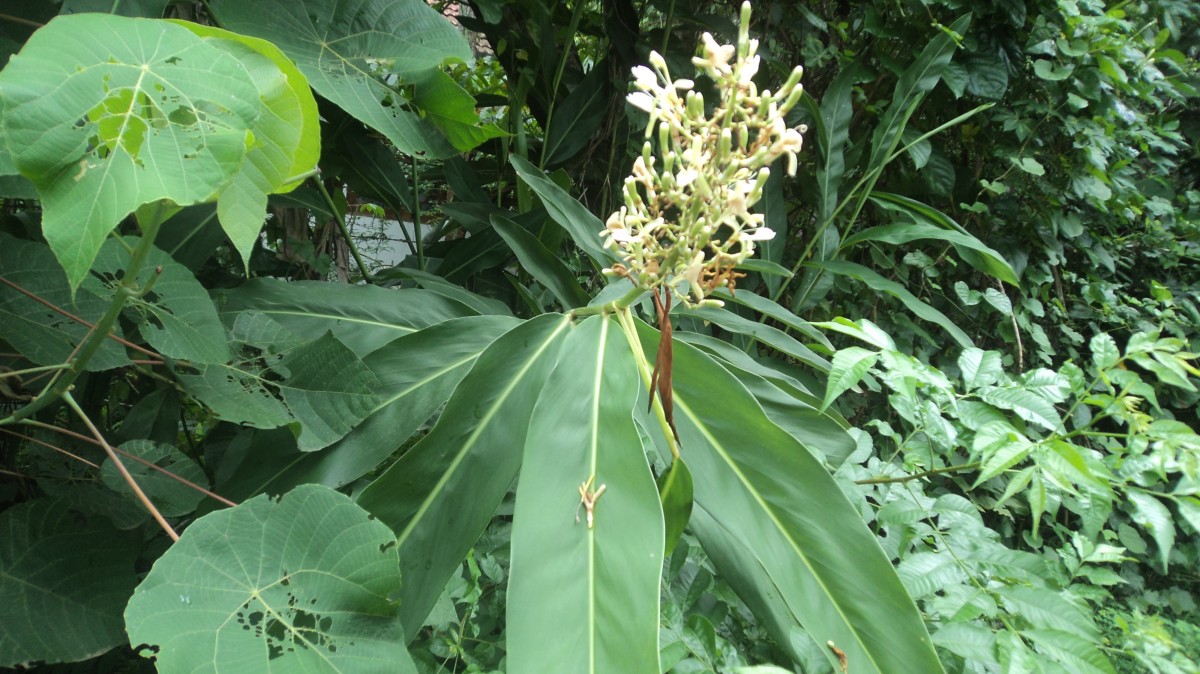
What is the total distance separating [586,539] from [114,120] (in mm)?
381

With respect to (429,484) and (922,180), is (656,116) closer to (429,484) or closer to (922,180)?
(429,484)

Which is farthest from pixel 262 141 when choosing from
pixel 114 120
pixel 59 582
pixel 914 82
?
pixel 914 82

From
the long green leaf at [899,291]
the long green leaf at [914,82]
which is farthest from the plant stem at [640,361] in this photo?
the long green leaf at [914,82]

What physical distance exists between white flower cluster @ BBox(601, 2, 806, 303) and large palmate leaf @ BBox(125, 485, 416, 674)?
296 millimetres

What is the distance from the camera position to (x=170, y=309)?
56 centimetres

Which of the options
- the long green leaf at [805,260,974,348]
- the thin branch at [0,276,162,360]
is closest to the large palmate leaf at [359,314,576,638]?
the thin branch at [0,276,162,360]

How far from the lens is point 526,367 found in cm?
64

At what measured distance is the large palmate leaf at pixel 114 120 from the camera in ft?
1.08

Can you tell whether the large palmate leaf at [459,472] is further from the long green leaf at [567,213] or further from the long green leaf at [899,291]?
the long green leaf at [899,291]

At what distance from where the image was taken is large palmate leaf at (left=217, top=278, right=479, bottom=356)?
0.73 metres

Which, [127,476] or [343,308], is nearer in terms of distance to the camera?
[127,476]

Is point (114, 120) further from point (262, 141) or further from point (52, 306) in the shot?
point (52, 306)

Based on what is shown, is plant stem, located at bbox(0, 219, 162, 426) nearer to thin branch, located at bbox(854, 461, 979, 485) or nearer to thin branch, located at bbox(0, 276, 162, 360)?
thin branch, located at bbox(0, 276, 162, 360)

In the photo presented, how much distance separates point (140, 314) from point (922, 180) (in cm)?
176
